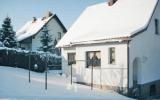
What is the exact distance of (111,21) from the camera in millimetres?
23422

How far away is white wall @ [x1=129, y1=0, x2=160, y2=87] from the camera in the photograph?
63.9 feet

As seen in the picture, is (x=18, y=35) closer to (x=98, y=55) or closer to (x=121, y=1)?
(x=121, y=1)

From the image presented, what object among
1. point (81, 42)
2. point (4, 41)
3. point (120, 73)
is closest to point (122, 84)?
point (120, 73)

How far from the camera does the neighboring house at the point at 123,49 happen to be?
62.9 feet

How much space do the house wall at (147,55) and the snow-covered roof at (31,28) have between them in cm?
2333

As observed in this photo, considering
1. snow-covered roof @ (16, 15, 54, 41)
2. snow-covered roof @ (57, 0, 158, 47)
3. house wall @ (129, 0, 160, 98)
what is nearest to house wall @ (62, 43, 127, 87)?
house wall @ (129, 0, 160, 98)

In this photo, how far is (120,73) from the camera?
63.1 feet

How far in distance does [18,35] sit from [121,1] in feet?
83.1

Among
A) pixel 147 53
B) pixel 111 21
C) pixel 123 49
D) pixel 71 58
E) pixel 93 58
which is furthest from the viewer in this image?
pixel 71 58

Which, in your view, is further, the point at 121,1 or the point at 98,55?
the point at 121,1

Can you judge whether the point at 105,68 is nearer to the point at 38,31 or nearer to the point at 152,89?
the point at 152,89

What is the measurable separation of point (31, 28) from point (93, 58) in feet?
86.2

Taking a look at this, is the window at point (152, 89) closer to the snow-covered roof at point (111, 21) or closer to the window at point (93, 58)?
A: the window at point (93, 58)

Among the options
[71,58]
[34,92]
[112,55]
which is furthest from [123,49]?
[34,92]
